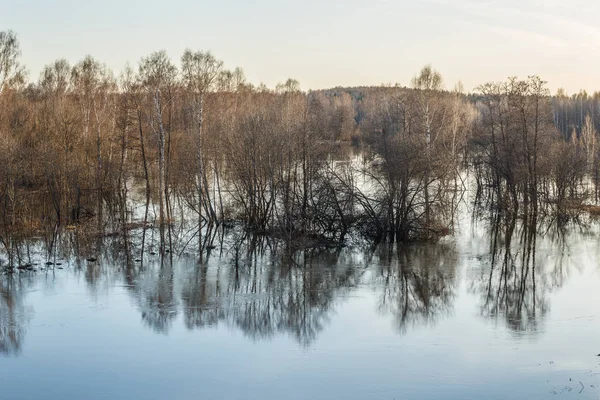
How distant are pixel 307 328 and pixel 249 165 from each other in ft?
45.1

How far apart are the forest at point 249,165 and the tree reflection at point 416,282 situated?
2.15 m

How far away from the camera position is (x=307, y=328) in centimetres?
1616

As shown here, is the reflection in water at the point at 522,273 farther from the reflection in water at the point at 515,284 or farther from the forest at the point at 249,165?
the forest at the point at 249,165

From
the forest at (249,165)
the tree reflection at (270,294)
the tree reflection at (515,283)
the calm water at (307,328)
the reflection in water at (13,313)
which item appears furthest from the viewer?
the forest at (249,165)

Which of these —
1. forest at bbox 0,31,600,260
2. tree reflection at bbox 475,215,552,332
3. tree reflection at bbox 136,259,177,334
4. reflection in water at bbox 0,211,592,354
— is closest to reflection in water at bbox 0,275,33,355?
reflection in water at bbox 0,211,592,354

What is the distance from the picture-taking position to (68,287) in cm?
1944

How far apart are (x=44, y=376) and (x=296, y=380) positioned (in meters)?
4.80

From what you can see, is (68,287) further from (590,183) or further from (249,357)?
(590,183)

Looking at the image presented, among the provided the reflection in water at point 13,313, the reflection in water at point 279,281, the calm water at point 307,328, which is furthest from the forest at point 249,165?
the reflection in water at point 13,313

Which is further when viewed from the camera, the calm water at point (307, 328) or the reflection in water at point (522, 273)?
the reflection in water at point (522, 273)

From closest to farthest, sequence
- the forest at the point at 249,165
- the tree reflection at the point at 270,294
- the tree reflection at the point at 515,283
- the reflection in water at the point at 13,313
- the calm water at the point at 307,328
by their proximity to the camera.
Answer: the calm water at the point at 307,328 < the reflection in water at the point at 13,313 < the tree reflection at the point at 270,294 < the tree reflection at the point at 515,283 < the forest at the point at 249,165

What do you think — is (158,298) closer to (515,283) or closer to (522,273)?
(515,283)

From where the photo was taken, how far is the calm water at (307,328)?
12820 mm

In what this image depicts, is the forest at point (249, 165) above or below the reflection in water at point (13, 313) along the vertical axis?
above
